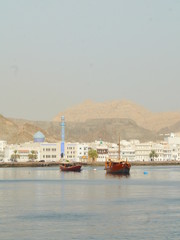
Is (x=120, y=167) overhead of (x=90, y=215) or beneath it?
overhead

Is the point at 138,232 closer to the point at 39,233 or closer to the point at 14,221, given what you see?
the point at 39,233

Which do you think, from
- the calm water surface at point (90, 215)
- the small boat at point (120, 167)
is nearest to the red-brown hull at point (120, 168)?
the small boat at point (120, 167)

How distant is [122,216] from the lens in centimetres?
5659

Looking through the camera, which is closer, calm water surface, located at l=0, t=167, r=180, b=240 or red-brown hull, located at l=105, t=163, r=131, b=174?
calm water surface, located at l=0, t=167, r=180, b=240

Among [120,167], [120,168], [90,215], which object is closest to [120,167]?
[120,167]

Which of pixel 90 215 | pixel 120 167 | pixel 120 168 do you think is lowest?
pixel 90 215

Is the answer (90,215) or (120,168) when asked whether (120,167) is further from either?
(90,215)

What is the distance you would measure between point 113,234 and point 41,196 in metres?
29.5

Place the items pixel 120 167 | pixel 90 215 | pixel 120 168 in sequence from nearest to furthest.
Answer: pixel 90 215, pixel 120 167, pixel 120 168

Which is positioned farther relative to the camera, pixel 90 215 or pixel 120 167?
pixel 120 167

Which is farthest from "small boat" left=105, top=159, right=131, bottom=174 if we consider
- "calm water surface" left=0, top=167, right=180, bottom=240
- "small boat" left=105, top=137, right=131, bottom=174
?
"calm water surface" left=0, top=167, right=180, bottom=240

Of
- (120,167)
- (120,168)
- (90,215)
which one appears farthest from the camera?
(120,168)

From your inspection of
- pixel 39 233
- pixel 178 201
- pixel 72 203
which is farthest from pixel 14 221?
pixel 178 201

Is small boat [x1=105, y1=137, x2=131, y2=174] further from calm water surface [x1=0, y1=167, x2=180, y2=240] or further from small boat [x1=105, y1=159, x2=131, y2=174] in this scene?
calm water surface [x1=0, y1=167, x2=180, y2=240]
